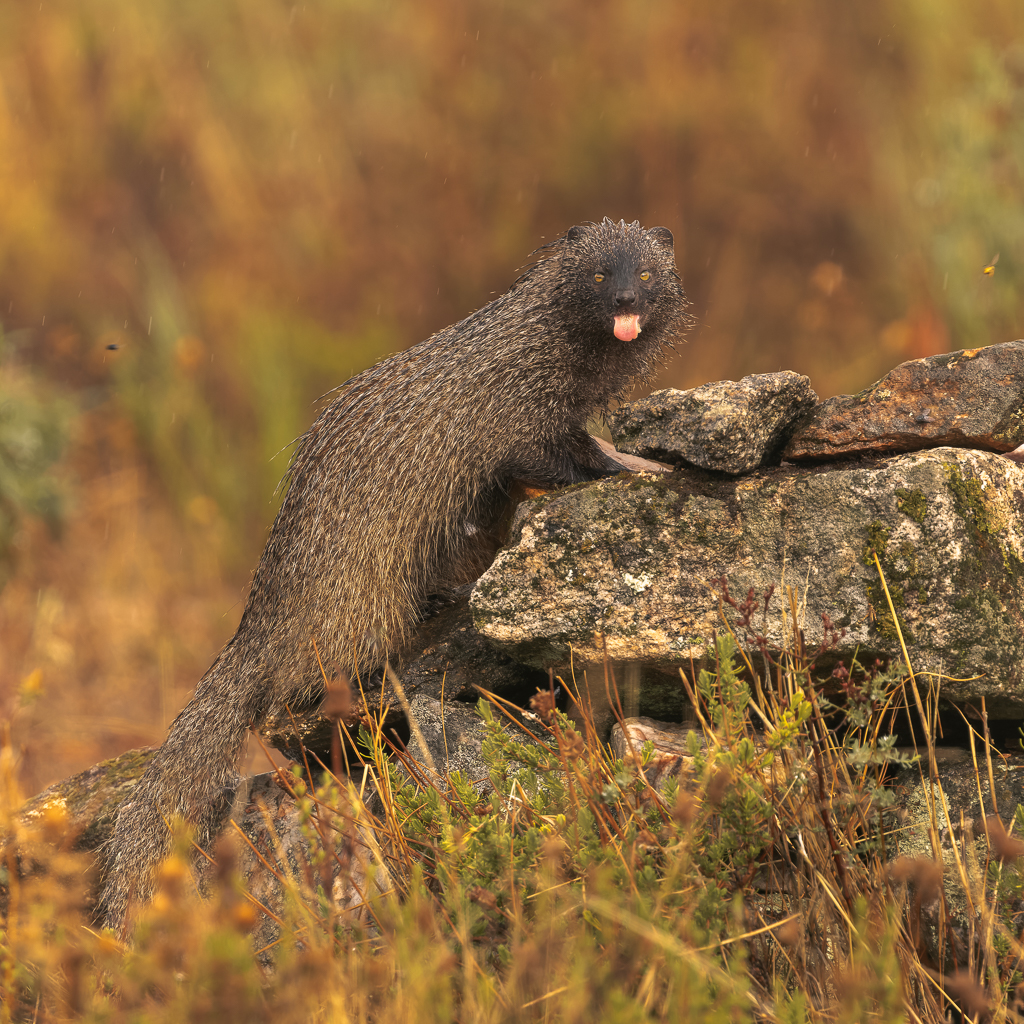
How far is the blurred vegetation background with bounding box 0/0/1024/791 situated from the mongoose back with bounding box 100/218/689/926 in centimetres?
389

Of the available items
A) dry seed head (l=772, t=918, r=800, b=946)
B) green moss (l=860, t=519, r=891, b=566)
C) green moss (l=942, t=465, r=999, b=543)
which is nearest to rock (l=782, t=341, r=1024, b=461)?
green moss (l=942, t=465, r=999, b=543)

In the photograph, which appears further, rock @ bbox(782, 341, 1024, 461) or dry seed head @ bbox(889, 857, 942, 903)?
rock @ bbox(782, 341, 1024, 461)

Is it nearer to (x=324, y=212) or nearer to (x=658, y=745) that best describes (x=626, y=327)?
(x=658, y=745)

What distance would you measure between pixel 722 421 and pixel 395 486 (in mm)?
1236

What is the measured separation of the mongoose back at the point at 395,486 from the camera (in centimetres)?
376

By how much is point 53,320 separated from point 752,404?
27.3 ft

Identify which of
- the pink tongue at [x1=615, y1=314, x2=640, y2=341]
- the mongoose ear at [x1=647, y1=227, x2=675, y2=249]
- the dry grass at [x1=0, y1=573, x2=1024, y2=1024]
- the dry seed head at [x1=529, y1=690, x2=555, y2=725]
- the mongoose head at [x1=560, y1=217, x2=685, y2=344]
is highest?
the mongoose ear at [x1=647, y1=227, x2=675, y2=249]

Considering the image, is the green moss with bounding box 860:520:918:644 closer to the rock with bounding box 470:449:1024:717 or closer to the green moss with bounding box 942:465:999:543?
the rock with bounding box 470:449:1024:717

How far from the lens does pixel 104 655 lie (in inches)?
312

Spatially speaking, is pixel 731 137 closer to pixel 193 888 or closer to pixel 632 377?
pixel 632 377

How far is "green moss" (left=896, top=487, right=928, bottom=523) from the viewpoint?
3.01 m

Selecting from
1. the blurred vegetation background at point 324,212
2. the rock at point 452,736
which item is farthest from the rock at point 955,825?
the blurred vegetation background at point 324,212

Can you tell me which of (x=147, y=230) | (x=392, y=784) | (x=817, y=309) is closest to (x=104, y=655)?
(x=147, y=230)

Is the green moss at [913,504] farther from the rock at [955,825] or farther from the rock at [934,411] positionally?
the rock at [955,825]
